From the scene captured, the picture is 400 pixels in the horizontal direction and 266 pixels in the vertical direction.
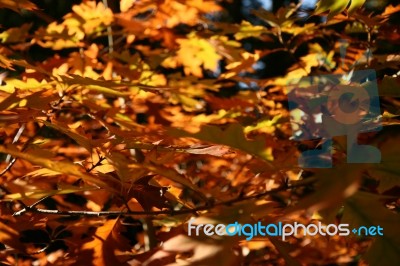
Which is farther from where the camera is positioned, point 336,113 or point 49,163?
point 336,113

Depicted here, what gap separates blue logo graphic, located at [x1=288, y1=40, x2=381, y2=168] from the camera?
2.95 ft

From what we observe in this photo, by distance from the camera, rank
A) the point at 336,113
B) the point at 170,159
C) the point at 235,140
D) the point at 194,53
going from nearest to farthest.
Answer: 1. the point at 235,140
2. the point at 170,159
3. the point at 336,113
4. the point at 194,53

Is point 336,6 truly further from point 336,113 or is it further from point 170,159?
point 170,159

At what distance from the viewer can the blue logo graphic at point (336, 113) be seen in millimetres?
900

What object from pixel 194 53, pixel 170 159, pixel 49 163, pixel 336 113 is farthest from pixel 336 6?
pixel 194 53

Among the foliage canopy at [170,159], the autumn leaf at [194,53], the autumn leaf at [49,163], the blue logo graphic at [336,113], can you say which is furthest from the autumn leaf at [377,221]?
the autumn leaf at [194,53]

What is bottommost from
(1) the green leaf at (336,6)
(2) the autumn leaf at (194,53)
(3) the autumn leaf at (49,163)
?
(2) the autumn leaf at (194,53)

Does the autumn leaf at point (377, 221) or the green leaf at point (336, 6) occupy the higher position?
the green leaf at point (336, 6)

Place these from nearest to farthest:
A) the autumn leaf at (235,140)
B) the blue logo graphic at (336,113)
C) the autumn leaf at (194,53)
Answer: the autumn leaf at (235,140) → the blue logo graphic at (336,113) → the autumn leaf at (194,53)

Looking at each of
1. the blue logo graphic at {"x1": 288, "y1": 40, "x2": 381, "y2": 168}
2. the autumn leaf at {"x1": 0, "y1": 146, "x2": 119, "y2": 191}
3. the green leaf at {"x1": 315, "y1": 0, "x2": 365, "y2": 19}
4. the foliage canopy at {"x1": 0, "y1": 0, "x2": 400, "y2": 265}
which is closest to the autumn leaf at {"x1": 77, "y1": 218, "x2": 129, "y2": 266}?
the foliage canopy at {"x1": 0, "y1": 0, "x2": 400, "y2": 265}

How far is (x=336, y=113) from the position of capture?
105 centimetres

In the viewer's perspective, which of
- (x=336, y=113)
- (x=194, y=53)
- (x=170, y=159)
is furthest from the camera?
(x=194, y=53)

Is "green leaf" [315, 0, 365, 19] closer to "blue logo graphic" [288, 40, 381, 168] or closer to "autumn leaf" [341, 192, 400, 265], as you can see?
"blue logo graphic" [288, 40, 381, 168]

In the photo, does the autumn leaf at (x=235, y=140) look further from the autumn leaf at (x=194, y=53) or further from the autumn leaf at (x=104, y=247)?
the autumn leaf at (x=194, y=53)
